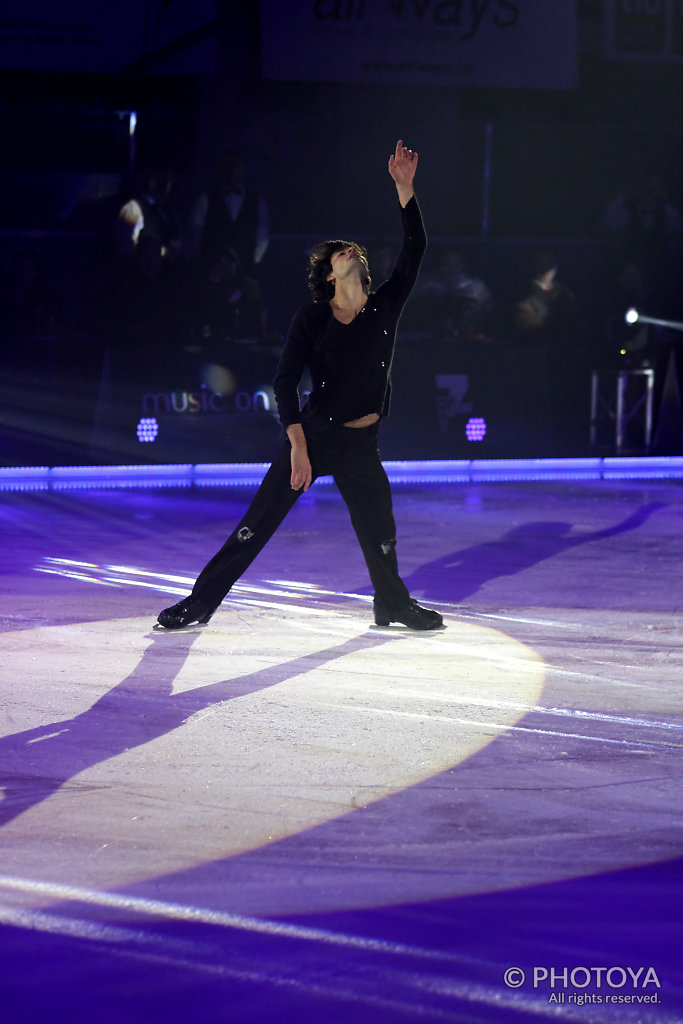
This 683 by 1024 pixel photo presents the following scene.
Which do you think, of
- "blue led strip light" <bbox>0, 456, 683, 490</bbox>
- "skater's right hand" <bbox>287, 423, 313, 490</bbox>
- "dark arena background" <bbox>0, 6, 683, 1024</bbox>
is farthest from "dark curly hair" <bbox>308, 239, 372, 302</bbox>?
"blue led strip light" <bbox>0, 456, 683, 490</bbox>

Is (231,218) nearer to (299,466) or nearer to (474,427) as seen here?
(474,427)

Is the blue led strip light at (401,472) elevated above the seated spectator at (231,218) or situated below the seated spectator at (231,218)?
below

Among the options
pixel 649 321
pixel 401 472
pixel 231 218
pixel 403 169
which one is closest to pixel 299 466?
pixel 403 169

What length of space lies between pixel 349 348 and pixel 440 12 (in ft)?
29.3

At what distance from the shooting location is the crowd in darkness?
39.1ft

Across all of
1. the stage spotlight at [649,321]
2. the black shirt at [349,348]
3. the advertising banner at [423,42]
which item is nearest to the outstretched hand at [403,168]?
the black shirt at [349,348]

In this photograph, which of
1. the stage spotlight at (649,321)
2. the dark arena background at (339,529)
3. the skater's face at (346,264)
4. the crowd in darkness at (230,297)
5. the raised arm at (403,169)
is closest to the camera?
the dark arena background at (339,529)

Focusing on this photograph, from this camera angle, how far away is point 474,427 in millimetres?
13148

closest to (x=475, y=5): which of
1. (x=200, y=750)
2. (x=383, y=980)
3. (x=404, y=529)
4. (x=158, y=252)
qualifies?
(x=158, y=252)

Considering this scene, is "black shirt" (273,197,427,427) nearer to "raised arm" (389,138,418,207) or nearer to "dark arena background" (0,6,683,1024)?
"raised arm" (389,138,418,207)

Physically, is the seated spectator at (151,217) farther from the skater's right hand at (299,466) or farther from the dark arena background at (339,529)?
the skater's right hand at (299,466)

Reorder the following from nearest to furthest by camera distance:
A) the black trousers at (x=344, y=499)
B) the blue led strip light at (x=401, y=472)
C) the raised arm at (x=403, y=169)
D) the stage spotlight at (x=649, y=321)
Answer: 1. the raised arm at (x=403, y=169)
2. the black trousers at (x=344, y=499)
3. the blue led strip light at (x=401, y=472)
4. the stage spotlight at (x=649, y=321)

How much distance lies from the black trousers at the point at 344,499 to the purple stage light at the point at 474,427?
8.18m

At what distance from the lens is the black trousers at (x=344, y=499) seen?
490 cm
